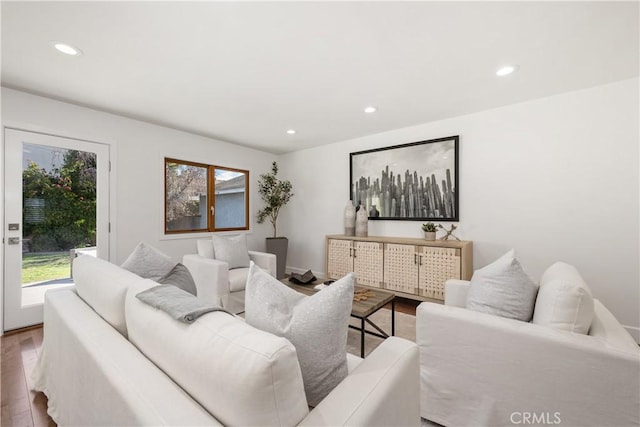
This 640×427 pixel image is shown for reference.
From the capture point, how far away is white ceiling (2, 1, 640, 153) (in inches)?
61.7

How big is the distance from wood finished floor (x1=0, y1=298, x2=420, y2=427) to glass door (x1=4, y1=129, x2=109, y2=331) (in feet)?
0.94

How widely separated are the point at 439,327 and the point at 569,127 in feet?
8.57

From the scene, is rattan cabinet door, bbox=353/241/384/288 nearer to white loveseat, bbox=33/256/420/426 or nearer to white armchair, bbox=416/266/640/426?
white armchair, bbox=416/266/640/426

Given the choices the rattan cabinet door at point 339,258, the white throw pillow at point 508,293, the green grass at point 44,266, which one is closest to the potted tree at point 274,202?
the rattan cabinet door at point 339,258

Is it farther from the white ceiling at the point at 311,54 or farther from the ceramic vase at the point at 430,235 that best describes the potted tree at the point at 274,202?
the ceramic vase at the point at 430,235

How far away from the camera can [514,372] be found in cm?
125

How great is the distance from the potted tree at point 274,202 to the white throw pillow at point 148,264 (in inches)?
111

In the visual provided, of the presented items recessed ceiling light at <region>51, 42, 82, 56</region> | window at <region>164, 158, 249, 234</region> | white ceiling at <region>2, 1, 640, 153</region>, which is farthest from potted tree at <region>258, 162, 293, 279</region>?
recessed ceiling light at <region>51, 42, 82, 56</region>

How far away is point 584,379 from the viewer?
1114 mm

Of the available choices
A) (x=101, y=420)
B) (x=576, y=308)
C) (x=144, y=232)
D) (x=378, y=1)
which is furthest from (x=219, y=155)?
(x=576, y=308)

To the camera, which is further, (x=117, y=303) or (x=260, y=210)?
(x=260, y=210)

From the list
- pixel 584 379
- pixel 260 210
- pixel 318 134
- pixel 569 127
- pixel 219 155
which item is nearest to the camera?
pixel 584 379

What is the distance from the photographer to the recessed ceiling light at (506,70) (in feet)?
7.07

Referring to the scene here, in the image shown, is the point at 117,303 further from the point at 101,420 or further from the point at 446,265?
the point at 446,265
